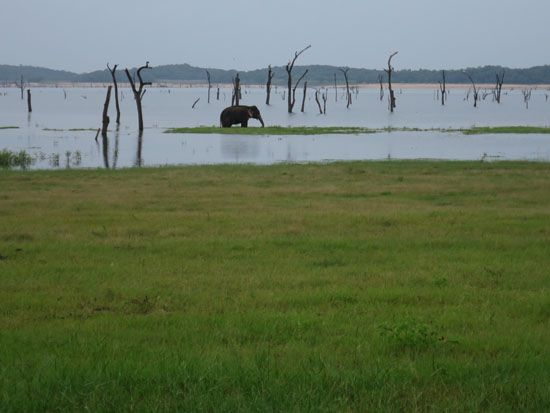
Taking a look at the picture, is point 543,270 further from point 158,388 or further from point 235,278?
point 158,388

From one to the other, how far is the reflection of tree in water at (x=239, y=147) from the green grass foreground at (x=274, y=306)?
17664 millimetres

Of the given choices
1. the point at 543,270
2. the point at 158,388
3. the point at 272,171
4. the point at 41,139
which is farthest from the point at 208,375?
the point at 41,139

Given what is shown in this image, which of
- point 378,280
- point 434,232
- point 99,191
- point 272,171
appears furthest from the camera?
point 272,171

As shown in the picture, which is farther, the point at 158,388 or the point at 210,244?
the point at 210,244

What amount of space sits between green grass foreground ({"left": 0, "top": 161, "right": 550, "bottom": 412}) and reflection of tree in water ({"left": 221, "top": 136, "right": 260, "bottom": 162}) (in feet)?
58.0

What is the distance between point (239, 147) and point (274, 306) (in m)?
30.9

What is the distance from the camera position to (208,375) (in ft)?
18.5

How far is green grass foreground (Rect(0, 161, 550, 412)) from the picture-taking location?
5438 mm

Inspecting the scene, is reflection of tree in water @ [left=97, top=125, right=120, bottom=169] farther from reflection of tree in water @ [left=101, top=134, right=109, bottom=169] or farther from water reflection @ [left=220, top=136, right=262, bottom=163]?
water reflection @ [left=220, top=136, right=262, bottom=163]

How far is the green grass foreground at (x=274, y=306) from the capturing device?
5.44 m

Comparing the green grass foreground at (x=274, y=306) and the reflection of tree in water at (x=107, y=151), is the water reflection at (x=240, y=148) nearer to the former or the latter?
the reflection of tree in water at (x=107, y=151)

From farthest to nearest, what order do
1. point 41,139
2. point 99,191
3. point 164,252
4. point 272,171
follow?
1. point 41,139
2. point 272,171
3. point 99,191
4. point 164,252

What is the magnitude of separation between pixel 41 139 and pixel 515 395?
4072cm

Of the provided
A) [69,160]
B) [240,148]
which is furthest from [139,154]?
[240,148]
